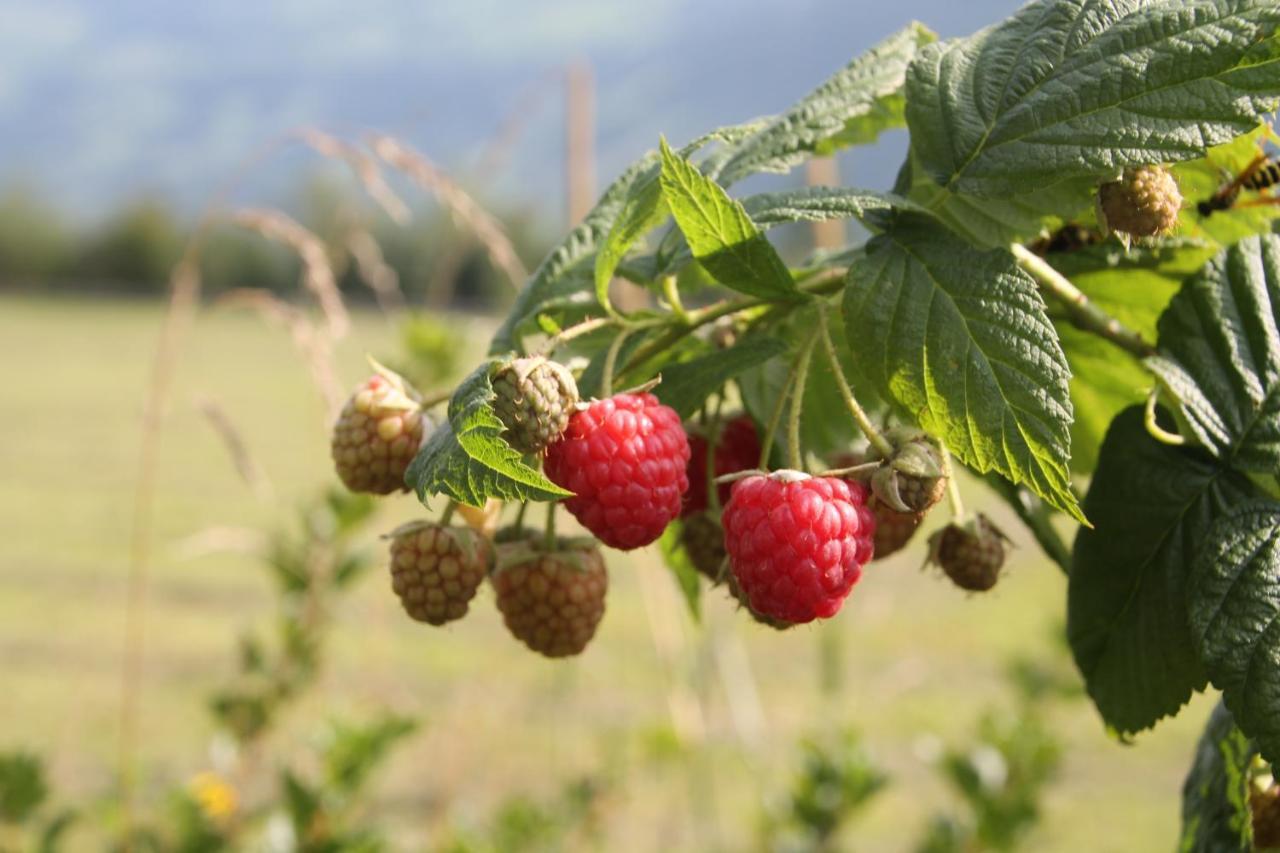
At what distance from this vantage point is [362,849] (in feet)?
5.05

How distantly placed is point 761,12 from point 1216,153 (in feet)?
273

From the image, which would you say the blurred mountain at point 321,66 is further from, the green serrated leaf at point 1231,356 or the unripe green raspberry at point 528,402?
the unripe green raspberry at point 528,402

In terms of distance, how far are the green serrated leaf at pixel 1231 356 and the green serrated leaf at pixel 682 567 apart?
10.1 inches

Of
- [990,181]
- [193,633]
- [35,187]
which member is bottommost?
[193,633]

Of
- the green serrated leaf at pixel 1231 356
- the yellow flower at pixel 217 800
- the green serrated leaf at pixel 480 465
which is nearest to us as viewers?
the green serrated leaf at pixel 480 465

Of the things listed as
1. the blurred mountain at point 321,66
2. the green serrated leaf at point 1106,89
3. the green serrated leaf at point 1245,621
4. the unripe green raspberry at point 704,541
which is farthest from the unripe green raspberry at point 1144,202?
the blurred mountain at point 321,66

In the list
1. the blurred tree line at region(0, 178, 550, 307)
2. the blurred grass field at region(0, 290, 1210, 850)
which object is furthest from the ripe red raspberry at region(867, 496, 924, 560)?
the blurred tree line at region(0, 178, 550, 307)

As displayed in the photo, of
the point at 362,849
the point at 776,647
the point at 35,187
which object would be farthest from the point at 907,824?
the point at 35,187

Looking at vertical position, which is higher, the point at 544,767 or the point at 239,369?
the point at 239,369

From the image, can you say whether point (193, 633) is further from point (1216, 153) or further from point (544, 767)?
point (1216, 153)

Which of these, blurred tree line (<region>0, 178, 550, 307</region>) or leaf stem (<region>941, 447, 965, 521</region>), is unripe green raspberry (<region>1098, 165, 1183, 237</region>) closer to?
leaf stem (<region>941, 447, 965, 521</region>)

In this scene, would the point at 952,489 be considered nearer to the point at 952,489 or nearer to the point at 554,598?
the point at 952,489

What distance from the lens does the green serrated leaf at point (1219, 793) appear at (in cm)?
63

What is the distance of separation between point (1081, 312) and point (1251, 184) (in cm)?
12
